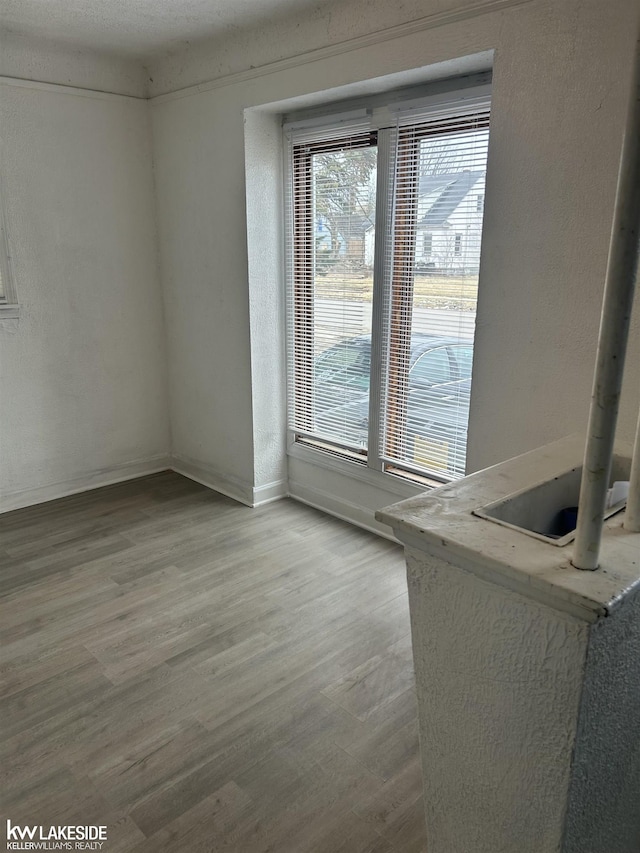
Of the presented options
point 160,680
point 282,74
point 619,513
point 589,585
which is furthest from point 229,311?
point 589,585

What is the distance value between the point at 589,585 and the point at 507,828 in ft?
1.89

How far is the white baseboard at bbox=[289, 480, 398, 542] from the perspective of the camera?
11.1 feet

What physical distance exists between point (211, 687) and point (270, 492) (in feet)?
5.64

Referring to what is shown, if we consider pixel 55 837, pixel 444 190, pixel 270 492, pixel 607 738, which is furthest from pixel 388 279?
pixel 55 837

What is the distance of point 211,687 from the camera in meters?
2.22

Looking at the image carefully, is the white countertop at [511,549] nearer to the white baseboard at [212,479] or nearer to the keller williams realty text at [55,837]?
the keller williams realty text at [55,837]

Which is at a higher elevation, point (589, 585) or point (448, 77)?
point (448, 77)

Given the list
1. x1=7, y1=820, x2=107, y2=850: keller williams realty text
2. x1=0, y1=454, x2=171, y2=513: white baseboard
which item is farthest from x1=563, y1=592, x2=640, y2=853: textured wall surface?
x1=0, y1=454, x2=171, y2=513: white baseboard

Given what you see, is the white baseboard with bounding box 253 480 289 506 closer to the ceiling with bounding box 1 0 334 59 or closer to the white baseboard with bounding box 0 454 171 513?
the white baseboard with bounding box 0 454 171 513

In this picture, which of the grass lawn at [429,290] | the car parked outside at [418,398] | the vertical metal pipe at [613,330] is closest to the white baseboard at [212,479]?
the car parked outside at [418,398]

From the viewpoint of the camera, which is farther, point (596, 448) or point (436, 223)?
point (436, 223)

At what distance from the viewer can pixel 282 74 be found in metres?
3.05

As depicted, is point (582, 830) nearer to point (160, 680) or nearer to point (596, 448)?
point (596, 448)

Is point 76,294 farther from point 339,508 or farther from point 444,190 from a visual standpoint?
point 444,190
